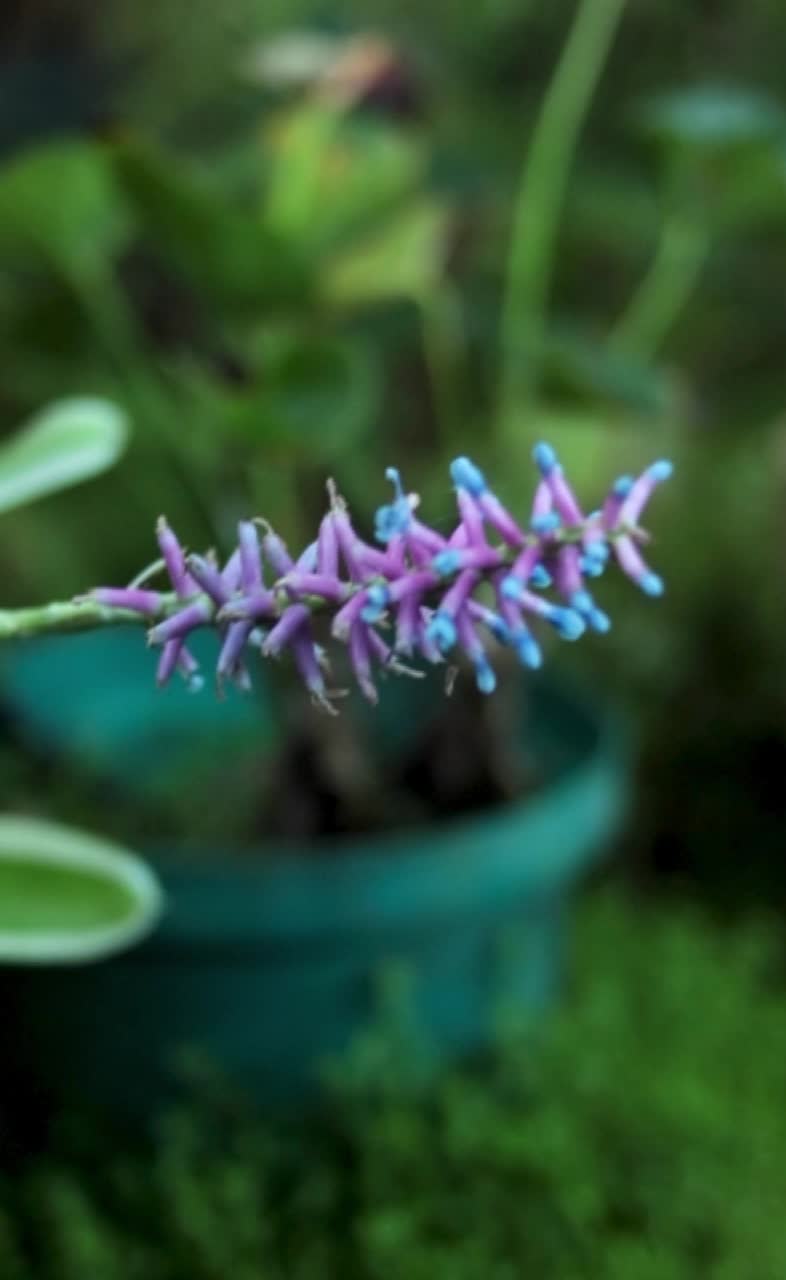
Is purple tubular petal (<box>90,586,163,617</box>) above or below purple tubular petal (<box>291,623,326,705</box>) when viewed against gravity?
above

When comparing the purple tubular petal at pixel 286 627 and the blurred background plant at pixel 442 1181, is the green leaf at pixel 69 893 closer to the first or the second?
the blurred background plant at pixel 442 1181

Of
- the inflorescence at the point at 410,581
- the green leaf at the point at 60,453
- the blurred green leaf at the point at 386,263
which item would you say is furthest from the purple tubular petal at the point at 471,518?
the blurred green leaf at the point at 386,263

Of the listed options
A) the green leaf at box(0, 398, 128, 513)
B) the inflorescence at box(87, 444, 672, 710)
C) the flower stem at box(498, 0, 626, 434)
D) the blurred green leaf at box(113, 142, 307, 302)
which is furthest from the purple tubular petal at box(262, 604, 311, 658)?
the flower stem at box(498, 0, 626, 434)

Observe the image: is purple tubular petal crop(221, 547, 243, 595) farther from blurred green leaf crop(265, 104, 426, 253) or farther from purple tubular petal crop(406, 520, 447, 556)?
blurred green leaf crop(265, 104, 426, 253)

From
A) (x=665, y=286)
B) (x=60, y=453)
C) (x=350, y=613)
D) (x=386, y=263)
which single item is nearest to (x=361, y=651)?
(x=350, y=613)

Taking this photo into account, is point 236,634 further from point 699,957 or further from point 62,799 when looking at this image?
point 699,957
